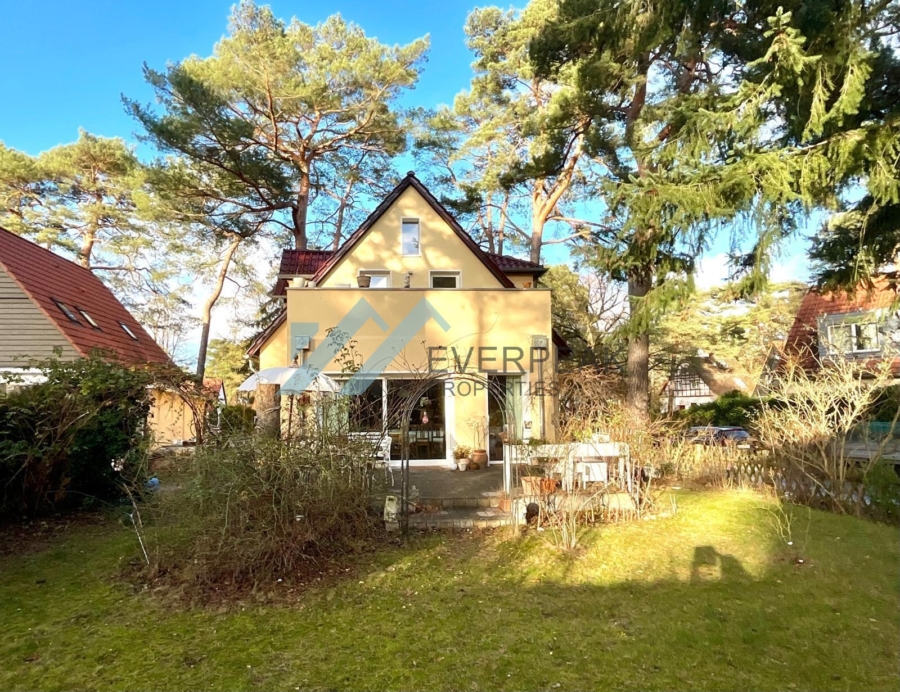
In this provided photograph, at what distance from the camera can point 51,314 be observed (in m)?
14.1

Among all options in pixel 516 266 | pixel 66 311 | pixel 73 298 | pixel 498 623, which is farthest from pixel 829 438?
pixel 73 298

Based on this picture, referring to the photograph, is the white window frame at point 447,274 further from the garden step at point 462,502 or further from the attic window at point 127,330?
the attic window at point 127,330

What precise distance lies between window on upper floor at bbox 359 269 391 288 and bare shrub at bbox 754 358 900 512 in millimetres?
9688

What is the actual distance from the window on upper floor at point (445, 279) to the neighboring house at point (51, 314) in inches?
299

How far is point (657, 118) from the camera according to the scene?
11938mm

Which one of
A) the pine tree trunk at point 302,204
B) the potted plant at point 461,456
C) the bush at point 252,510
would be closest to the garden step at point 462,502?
the bush at point 252,510

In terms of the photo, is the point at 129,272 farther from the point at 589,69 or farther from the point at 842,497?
the point at 842,497

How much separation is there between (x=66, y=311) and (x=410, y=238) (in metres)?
10.4

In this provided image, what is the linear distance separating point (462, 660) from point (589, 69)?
12.6 m

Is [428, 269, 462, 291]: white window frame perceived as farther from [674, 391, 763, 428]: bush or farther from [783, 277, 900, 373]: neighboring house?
[674, 391, 763, 428]: bush

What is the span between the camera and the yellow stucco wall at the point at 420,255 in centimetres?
1451

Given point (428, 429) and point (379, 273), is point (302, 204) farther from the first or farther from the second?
point (428, 429)

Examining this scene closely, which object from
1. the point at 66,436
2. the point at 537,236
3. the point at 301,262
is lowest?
the point at 66,436

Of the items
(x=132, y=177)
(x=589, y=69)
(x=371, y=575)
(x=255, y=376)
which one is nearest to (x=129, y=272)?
(x=132, y=177)
